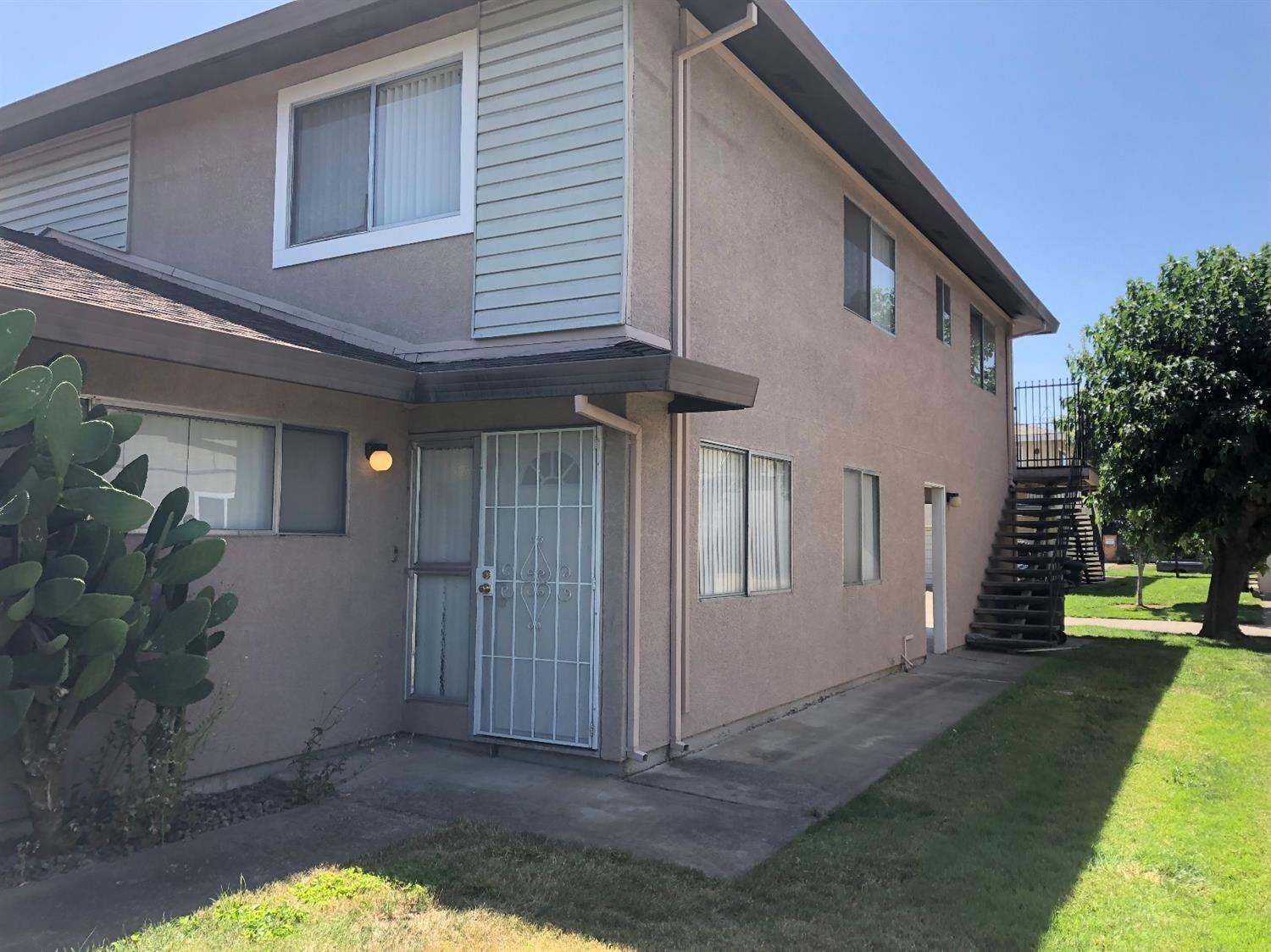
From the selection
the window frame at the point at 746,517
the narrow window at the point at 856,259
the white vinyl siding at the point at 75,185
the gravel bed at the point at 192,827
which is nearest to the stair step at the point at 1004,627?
the narrow window at the point at 856,259

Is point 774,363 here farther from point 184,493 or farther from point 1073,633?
point 1073,633

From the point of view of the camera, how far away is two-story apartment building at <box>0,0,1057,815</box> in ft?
21.2

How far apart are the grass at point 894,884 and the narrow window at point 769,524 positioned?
2136 millimetres

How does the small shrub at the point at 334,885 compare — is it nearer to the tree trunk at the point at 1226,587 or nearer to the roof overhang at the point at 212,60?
the roof overhang at the point at 212,60

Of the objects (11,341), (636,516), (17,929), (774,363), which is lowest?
(17,929)

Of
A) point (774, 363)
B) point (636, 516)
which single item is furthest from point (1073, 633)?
point (636, 516)

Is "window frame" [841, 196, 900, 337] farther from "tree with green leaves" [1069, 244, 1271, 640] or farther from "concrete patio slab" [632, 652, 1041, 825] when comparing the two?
"tree with green leaves" [1069, 244, 1271, 640]

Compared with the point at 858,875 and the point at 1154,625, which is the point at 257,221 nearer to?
the point at 858,875

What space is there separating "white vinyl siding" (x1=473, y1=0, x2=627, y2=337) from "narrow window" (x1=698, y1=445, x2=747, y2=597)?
1.82 m

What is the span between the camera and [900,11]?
33.7 ft

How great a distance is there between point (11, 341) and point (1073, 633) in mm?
16473

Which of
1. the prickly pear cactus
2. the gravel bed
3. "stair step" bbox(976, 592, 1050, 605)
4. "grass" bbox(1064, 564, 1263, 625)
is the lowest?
the gravel bed

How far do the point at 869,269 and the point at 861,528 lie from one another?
2977 mm

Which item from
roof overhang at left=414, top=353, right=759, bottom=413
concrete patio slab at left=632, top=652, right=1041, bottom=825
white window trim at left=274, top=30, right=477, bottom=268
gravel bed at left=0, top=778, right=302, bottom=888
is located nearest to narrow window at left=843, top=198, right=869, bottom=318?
concrete patio slab at left=632, top=652, right=1041, bottom=825
